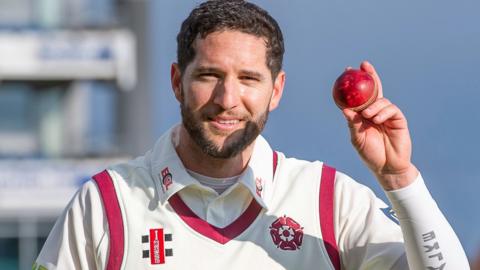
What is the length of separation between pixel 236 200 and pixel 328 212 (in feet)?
1.01

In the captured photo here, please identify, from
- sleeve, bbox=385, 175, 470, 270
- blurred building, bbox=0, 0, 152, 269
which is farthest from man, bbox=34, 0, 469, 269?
blurred building, bbox=0, 0, 152, 269

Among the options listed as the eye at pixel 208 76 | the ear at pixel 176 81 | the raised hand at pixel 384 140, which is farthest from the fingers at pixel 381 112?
the ear at pixel 176 81

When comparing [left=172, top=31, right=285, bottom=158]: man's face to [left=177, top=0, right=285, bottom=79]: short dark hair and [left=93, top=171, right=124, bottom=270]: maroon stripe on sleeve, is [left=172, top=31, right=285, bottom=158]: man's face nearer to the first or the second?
[left=177, top=0, right=285, bottom=79]: short dark hair

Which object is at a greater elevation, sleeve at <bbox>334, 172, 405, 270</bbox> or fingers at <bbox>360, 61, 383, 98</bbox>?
fingers at <bbox>360, 61, 383, 98</bbox>

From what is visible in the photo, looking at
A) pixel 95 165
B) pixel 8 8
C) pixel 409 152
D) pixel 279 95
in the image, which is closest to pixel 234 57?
pixel 279 95

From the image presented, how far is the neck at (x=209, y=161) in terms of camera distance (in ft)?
16.9

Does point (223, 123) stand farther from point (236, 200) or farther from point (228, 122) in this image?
point (236, 200)

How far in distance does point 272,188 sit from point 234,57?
52 centimetres

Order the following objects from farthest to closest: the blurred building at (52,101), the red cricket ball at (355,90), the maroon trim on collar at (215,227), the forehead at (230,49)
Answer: the blurred building at (52,101) → the maroon trim on collar at (215,227) → the forehead at (230,49) → the red cricket ball at (355,90)

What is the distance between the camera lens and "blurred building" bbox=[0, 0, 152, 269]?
101ft

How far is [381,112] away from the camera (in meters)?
4.74

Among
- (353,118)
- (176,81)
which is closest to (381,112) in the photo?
(353,118)

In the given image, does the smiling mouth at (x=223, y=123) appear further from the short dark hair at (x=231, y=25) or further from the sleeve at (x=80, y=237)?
the sleeve at (x=80, y=237)

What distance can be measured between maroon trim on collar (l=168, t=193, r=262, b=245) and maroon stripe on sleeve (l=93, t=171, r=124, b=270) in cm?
Result: 19
